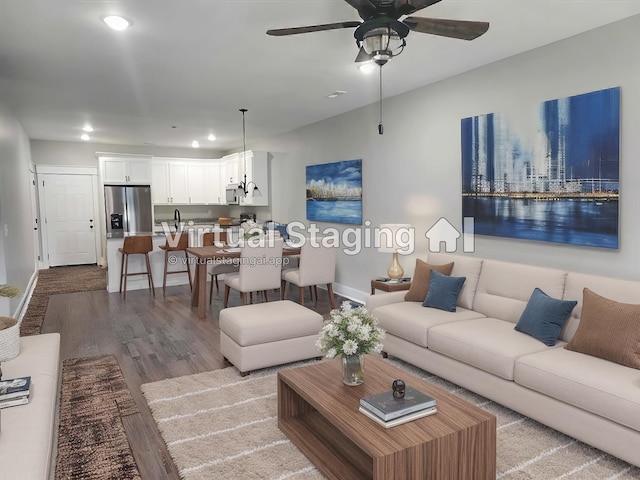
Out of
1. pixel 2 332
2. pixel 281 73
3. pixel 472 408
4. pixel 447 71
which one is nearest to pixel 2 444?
pixel 2 332

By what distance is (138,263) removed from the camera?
6.96m

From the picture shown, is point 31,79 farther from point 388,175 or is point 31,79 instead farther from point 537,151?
point 537,151

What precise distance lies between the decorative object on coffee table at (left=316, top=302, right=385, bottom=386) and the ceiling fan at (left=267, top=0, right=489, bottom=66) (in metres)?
1.35

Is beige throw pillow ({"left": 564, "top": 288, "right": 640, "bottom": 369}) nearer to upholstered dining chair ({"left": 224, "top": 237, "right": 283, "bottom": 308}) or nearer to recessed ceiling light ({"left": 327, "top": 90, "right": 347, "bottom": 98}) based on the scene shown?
upholstered dining chair ({"left": 224, "top": 237, "right": 283, "bottom": 308})

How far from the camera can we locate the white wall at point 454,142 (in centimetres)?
306

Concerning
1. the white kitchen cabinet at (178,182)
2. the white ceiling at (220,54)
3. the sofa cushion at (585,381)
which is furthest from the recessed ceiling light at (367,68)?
the white kitchen cabinet at (178,182)

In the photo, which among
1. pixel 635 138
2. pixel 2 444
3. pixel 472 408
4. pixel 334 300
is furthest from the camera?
pixel 334 300

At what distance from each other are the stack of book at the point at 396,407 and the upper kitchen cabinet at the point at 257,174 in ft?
21.1

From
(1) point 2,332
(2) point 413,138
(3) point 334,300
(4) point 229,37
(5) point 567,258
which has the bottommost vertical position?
(3) point 334,300

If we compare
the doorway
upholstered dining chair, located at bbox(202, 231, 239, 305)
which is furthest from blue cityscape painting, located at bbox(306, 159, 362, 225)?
the doorway

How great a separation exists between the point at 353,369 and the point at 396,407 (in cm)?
39

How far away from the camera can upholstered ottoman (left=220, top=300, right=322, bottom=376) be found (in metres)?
3.42

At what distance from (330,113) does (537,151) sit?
3.24 metres

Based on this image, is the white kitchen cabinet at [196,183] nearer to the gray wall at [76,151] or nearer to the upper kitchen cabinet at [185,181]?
the upper kitchen cabinet at [185,181]
